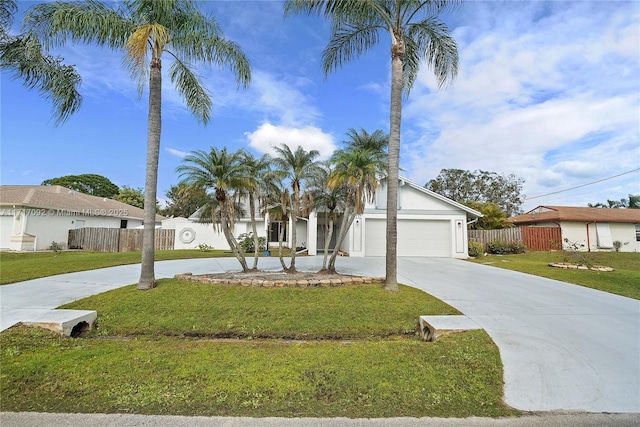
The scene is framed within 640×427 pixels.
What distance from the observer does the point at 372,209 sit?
1777 cm

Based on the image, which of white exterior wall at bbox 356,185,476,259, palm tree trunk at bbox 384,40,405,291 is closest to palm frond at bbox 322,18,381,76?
palm tree trunk at bbox 384,40,405,291

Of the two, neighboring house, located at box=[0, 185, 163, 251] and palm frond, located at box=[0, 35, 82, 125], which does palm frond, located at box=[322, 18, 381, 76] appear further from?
neighboring house, located at box=[0, 185, 163, 251]

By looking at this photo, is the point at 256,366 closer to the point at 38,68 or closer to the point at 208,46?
the point at 208,46

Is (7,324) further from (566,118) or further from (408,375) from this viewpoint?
(566,118)

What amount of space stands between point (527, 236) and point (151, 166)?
77.4ft

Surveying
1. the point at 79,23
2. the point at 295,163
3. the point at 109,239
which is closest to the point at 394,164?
the point at 295,163

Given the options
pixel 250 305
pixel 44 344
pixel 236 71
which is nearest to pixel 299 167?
pixel 236 71

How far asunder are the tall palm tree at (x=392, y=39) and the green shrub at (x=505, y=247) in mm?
14583

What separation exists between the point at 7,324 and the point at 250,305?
4321 millimetres

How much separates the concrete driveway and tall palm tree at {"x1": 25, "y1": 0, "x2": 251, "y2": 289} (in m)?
2.99

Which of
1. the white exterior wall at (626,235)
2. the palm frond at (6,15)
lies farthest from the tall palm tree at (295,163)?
the white exterior wall at (626,235)

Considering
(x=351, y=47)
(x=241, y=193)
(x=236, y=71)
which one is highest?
(x=351, y=47)

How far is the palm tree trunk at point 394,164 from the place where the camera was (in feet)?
26.8

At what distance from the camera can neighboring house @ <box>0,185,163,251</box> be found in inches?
750
